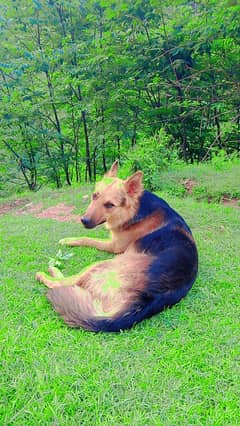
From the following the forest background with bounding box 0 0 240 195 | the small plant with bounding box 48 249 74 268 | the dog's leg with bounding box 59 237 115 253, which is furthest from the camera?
the forest background with bounding box 0 0 240 195

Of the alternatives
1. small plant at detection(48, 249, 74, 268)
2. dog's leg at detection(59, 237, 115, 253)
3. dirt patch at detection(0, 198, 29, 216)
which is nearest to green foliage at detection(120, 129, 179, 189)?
dirt patch at detection(0, 198, 29, 216)

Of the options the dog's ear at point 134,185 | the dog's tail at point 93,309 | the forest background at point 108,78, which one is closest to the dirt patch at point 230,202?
the forest background at point 108,78

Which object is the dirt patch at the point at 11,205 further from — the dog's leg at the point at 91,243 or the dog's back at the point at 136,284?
the dog's back at the point at 136,284

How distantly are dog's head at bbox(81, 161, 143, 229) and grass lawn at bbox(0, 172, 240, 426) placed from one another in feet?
2.20

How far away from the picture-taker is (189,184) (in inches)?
235

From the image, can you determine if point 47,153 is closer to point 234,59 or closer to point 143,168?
point 143,168

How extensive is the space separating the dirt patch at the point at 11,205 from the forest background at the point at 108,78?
8.52 ft

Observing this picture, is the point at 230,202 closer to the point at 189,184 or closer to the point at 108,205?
the point at 189,184

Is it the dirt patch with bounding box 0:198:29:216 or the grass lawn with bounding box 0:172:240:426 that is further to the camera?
the dirt patch with bounding box 0:198:29:216

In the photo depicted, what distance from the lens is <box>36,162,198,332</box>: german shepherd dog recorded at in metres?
1.89

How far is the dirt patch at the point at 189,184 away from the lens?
18.9 feet

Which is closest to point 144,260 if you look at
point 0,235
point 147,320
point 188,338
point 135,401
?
point 147,320

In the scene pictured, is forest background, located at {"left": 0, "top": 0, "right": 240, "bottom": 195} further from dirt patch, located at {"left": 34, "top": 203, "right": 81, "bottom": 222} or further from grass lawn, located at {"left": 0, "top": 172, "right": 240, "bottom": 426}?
grass lawn, located at {"left": 0, "top": 172, "right": 240, "bottom": 426}

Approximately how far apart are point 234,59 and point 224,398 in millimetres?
7902
